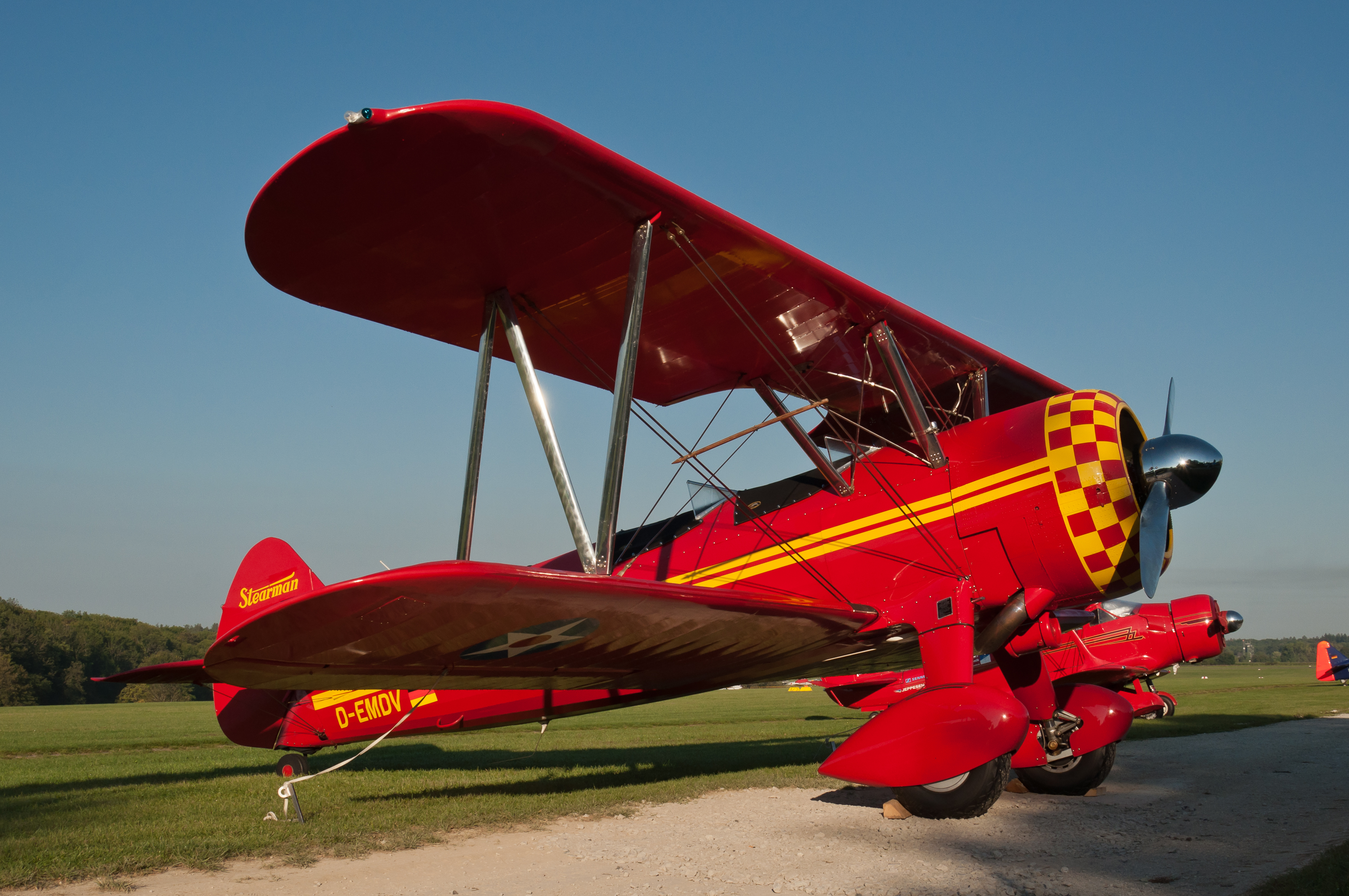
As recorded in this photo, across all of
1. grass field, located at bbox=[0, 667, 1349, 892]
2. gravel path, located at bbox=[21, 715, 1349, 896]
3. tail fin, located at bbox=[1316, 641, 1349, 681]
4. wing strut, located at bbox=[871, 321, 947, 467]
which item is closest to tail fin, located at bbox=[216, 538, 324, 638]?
grass field, located at bbox=[0, 667, 1349, 892]

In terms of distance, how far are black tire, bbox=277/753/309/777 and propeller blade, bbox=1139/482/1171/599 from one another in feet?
23.7

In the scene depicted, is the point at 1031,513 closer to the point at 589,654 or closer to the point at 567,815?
the point at 589,654

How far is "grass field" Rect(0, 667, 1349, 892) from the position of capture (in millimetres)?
5352

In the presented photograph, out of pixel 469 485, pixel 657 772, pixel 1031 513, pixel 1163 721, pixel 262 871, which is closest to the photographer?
pixel 262 871

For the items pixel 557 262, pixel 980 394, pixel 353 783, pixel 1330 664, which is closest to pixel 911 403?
pixel 980 394

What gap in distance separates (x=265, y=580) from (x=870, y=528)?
650 centimetres

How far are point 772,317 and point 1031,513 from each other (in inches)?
97.3

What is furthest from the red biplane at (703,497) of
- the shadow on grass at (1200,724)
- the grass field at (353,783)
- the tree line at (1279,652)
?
the tree line at (1279,652)

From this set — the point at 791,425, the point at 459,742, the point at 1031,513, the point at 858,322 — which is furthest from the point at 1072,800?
the point at 459,742

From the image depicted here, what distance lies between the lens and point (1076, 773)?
7520 millimetres

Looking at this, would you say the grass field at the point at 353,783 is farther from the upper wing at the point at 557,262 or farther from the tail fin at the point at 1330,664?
→ the tail fin at the point at 1330,664

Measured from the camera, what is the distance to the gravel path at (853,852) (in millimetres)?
4309

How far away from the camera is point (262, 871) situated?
187 inches

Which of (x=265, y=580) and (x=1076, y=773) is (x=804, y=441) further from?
(x=265, y=580)
